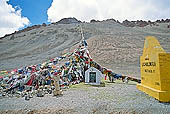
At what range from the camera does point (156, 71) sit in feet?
17.9

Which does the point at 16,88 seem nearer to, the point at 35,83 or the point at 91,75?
the point at 35,83

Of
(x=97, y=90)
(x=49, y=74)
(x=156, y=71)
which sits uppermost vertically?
(x=156, y=71)

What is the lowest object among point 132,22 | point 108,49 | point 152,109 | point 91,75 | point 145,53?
point 152,109

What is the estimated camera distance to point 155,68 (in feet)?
18.2

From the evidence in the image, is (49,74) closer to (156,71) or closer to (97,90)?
(97,90)

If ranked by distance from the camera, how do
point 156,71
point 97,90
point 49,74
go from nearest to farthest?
point 156,71
point 97,90
point 49,74

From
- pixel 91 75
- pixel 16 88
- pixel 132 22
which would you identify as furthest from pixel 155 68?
pixel 132 22

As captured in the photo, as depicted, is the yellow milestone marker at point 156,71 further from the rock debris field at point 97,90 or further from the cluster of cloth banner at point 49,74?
the cluster of cloth banner at point 49,74

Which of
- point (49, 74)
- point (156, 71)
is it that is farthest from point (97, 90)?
point (49, 74)

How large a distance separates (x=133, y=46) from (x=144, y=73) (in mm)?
21007

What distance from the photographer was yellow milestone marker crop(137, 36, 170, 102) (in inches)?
200

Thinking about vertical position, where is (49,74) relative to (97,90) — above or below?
above

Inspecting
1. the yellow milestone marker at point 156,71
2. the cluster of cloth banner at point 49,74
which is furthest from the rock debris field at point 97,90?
the cluster of cloth banner at point 49,74

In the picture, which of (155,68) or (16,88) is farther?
(16,88)
